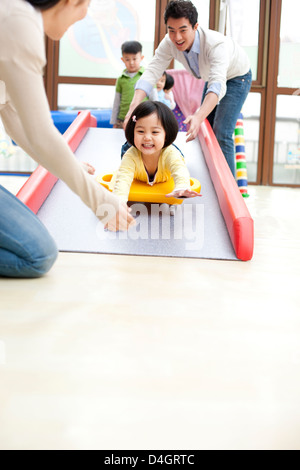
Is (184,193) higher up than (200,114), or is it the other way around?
(200,114)

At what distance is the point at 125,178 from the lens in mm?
2100

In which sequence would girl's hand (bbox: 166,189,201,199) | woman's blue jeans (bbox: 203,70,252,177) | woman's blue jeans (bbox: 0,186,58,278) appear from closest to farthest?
woman's blue jeans (bbox: 0,186,58,278)
girl's hand (bbox: 166,189,201,199)
woman's blue jeans (bbox: 203,70,252,177)

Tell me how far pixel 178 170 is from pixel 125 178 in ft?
0.75

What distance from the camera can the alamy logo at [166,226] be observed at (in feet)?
6.48

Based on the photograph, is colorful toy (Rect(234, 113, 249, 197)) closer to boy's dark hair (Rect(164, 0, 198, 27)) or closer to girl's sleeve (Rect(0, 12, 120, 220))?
boy's dark hair (Rect(164, 0, 198, 27))

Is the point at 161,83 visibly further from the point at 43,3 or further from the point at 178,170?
the point at 43,3

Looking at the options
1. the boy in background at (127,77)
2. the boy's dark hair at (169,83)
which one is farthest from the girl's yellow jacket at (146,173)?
the boy's dark hair at (169,83)

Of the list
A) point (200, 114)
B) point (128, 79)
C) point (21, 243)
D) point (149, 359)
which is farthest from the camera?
point (128, 79)

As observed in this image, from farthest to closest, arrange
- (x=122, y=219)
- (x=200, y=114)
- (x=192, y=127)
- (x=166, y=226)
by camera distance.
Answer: (x=200, y=114), (x=192, y=127), (x=166, y=226), (x=122, y=219)

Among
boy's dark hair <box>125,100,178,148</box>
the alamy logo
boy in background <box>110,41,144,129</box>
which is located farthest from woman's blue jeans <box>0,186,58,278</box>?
boy in background <box>110,41,144,129</box>

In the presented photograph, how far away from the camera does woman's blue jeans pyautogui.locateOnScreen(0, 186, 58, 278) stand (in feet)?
4.54

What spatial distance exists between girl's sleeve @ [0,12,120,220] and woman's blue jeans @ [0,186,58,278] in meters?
0.38

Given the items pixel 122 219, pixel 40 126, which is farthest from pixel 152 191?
pixel 40 126

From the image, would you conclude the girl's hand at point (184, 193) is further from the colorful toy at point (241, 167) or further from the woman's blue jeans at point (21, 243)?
the colorful toy at point (241, 167)
